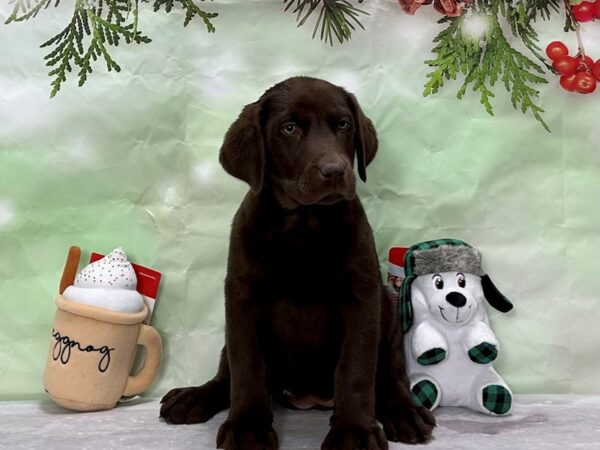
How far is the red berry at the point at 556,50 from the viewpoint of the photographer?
231 centimetres

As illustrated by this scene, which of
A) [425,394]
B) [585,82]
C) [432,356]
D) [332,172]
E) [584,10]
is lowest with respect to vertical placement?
[425,394]

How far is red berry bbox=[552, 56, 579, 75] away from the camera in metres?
2.30

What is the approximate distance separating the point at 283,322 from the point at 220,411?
0.37 metres

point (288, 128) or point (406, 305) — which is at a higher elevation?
point (288, 128)

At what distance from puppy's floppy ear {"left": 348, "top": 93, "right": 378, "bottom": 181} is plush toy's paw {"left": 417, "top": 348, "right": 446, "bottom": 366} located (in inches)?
21.0

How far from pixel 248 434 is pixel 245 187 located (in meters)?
0.91

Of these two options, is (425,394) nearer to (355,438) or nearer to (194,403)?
(355,438)

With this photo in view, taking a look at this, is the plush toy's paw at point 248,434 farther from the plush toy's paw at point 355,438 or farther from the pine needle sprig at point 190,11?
the pine needle sprig at point 190,11

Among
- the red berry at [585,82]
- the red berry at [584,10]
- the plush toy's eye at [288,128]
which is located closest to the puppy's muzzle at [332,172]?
the plush toy's eye at [288,128]

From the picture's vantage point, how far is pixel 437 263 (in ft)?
7.11

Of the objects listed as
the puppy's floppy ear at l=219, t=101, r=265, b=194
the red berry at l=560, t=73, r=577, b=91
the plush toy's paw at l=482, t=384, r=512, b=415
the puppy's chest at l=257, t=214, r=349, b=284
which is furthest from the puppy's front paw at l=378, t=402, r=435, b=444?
the red berry at l=560, t=73, r=577, b=91

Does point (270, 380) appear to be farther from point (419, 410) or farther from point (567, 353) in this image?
point (567, 353)

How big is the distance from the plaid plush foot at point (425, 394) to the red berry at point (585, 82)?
1029 millimetres

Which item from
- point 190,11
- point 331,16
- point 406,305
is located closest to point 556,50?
point 331,16
